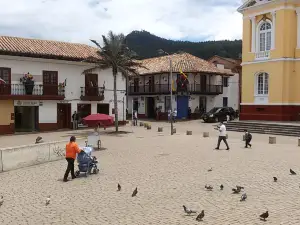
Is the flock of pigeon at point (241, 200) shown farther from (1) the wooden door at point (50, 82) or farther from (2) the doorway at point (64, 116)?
(2) the doorway at point (64, 116)

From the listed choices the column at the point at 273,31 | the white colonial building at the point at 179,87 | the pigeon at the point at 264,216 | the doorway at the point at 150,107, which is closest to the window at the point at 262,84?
the column at the point at 273,31

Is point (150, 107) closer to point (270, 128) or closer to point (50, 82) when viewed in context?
point (50, 82)

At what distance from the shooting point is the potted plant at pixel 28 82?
2872 cm

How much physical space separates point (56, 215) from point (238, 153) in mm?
10772

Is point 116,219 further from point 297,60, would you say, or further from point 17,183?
point 297,60

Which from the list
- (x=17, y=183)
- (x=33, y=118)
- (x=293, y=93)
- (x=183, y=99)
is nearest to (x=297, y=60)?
(x=293, y=93)

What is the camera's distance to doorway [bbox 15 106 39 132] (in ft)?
99.7

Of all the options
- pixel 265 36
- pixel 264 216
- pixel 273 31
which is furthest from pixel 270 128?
pixel 264 216

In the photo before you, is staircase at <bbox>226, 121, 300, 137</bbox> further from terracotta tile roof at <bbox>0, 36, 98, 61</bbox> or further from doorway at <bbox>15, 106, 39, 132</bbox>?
doorway at <bbox>15, 106, 39, 132</bbox>

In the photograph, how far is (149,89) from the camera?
4644cm

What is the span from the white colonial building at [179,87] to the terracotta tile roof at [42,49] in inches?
440

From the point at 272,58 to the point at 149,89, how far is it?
1850 cm

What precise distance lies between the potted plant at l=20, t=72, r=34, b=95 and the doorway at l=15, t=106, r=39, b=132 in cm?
176

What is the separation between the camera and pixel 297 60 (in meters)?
30.7
